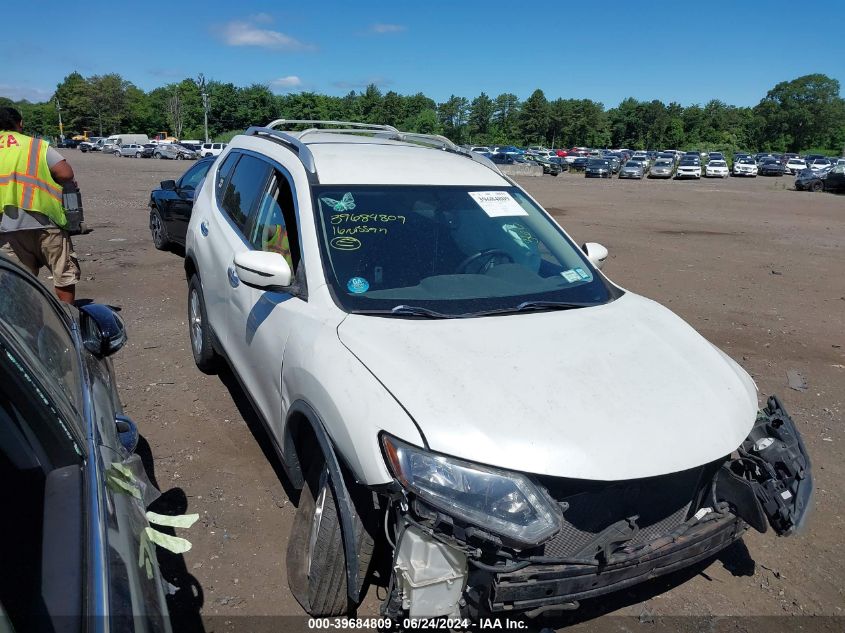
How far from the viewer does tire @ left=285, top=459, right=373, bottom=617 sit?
252 cm

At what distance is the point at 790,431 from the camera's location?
9.01 feet

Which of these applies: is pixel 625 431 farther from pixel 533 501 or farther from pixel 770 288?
pixel 770 288

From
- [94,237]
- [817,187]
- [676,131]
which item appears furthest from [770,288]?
[676,131]

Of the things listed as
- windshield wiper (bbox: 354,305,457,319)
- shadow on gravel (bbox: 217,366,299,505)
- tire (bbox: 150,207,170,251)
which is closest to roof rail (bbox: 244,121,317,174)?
windshield wiper (bbox: 354,305,457,319)

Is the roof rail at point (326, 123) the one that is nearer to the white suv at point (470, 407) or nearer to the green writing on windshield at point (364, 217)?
the white suv at point (470, 407)

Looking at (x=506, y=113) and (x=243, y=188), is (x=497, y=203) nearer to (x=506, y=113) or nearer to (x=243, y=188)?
(x=243, y=188)

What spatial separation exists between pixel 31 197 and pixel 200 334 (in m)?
1.81

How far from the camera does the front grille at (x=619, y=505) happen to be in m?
2.24

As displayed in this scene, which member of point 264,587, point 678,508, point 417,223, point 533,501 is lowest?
point 264,587

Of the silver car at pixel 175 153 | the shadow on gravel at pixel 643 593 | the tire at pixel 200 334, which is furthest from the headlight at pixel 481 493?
the silver car at pixel 175 153

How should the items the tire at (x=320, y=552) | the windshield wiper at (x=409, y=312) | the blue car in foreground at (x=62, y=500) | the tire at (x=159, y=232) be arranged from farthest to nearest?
the tire at (x=159, y=232), the windshield wiper at (x=409, y=312), the tire at (x=320, y=552), the blue car in foreground at (x=62, y=500)

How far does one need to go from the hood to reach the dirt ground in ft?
3.29

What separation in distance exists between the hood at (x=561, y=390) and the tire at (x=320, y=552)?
56cm

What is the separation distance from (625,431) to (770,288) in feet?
27.0
